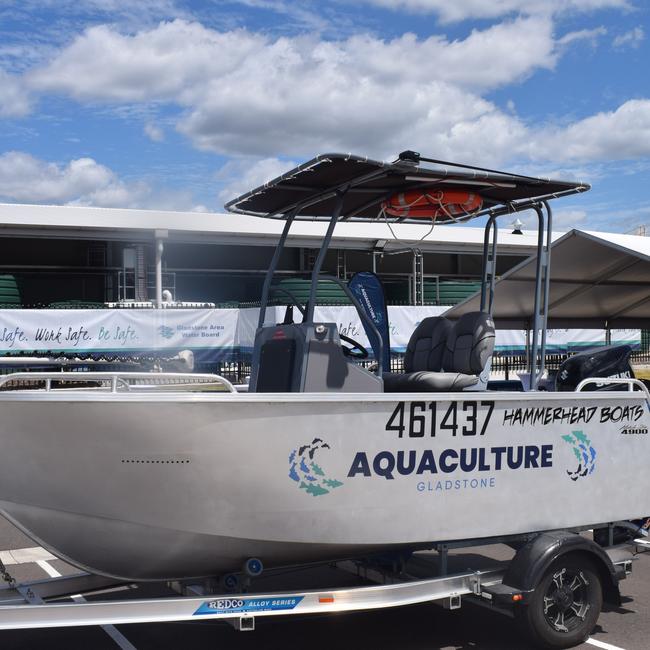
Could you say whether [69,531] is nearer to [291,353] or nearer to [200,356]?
[291,353]

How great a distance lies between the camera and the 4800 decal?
459 centimetres

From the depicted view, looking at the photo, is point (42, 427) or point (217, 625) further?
point (217, 625)

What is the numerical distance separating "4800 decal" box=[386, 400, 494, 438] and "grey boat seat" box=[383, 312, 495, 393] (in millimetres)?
1020

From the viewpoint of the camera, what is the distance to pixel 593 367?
643cm

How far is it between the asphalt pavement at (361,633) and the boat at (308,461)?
2.37 ft

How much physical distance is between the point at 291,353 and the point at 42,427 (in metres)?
1.72

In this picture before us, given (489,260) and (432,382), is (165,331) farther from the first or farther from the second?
(432,382)

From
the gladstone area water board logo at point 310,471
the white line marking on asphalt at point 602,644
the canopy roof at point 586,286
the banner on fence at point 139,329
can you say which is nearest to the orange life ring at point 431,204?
the gladstone area water board logo at point 310,471

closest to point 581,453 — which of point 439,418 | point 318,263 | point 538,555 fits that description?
point 538,555

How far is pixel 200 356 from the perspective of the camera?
74.8 ft

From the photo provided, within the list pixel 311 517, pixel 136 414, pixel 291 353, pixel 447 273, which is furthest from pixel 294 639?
pixel 447 273

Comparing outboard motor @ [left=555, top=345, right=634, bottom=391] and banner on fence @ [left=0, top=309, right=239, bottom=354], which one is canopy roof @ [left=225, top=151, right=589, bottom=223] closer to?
outboard motor @ [left=555, top=345, right=634, bottom=391]

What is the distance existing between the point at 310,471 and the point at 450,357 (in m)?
2.16

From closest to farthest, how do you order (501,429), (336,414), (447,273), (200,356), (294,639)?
(336,414) → (501,429) → (294,639) → (200,356) → (447,273)
